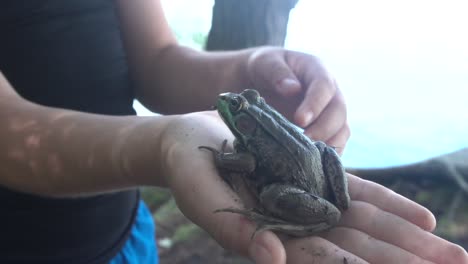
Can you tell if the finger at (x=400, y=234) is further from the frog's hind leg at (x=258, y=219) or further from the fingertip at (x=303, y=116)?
the fingertip at (x=303, y=116)

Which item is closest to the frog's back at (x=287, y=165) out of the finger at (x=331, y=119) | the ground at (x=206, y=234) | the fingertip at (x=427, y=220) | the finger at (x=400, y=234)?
the finger at (x=331, y=119)

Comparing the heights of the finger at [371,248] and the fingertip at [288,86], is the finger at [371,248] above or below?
below

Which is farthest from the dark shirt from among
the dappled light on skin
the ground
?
the ground

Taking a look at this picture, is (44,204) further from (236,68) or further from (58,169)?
(236,68)

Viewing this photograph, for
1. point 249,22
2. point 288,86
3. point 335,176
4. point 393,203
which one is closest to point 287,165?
point 335,176

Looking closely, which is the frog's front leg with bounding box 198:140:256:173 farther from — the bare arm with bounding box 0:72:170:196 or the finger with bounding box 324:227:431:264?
the finger with bounding box 324:227:431:264

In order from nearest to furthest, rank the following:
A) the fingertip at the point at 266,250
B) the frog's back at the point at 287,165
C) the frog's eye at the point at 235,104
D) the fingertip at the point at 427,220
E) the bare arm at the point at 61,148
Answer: the fingertip at the point at 266,250
the fingertip at the point at 427,220
the bare arm at the point at 61,148
the frog's back at the point at 287,165
the frog's eye at the point at 235,104

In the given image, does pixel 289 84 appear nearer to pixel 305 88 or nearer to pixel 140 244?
pixel 305 88
